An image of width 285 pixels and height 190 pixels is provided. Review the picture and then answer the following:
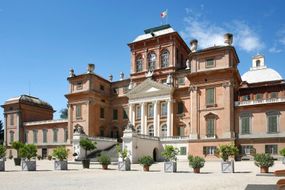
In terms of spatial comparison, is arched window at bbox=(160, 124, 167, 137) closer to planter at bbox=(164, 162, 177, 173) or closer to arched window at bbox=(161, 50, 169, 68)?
arched window at bbox=(161, 50, 169, 68)

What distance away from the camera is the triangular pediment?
1780 inches

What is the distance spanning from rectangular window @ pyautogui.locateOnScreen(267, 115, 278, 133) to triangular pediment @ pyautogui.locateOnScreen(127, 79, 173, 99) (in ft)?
44.8

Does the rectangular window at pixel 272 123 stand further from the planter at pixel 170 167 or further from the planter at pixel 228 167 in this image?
the planter at pixel 170 167

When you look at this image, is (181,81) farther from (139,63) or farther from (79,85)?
(79,85)

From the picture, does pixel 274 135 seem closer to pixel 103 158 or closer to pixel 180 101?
pixel 180 101

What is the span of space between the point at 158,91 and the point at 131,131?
12.0 m

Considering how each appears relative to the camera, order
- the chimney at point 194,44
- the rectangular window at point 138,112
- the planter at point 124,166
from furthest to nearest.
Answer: the rectangular window at point 138,112, the chimney at point 194,44, the planter at point 124,166

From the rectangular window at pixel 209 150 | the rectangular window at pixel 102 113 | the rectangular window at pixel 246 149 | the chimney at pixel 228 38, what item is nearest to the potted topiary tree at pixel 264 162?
the rectangular window at pixel 246 149

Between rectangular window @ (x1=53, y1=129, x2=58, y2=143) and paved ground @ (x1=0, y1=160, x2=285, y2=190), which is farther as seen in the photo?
rectangular window @ (x1=53, y1=129, x2=58, y2=143)

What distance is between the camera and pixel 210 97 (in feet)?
132

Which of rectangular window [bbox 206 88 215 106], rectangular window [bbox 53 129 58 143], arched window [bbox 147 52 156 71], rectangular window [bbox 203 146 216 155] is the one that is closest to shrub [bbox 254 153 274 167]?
rectangular window [bbox 203 146 216 155]

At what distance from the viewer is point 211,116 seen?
39.7 m

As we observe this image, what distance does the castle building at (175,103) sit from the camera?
1496 inches

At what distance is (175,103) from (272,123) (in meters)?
13.5
